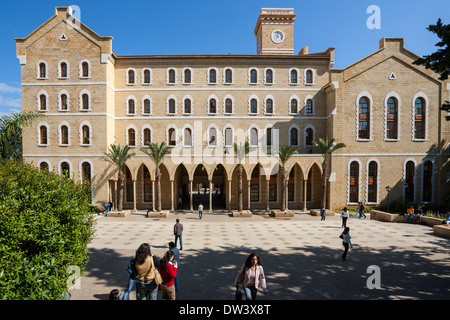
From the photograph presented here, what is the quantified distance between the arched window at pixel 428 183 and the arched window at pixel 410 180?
3.88 ft

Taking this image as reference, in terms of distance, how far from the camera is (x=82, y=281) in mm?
8547

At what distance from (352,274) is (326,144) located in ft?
49.7

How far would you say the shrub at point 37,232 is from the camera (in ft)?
14.3

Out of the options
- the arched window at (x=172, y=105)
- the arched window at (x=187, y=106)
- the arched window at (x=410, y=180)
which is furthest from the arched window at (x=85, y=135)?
the arched window at (x=410, y=180)

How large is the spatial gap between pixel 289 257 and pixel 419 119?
2328 centimetres

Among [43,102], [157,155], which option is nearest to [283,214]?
[157,155]

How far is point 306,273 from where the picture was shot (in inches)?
367

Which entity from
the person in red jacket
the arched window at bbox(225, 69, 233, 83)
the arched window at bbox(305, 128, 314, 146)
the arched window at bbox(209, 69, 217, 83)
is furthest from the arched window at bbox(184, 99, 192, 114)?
the person in red jacket

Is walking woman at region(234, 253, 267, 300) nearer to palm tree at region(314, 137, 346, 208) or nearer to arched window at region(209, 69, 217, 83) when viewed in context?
palm tree at region(314, 137, 346, 208)

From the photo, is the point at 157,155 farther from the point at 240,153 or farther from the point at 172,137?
the point at 240,153

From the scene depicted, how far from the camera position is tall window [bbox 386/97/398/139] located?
2408cm

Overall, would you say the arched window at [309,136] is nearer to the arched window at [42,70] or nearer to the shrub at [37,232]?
the shrub at [37,232]

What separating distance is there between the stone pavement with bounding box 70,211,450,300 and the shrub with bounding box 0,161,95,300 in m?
2.80
